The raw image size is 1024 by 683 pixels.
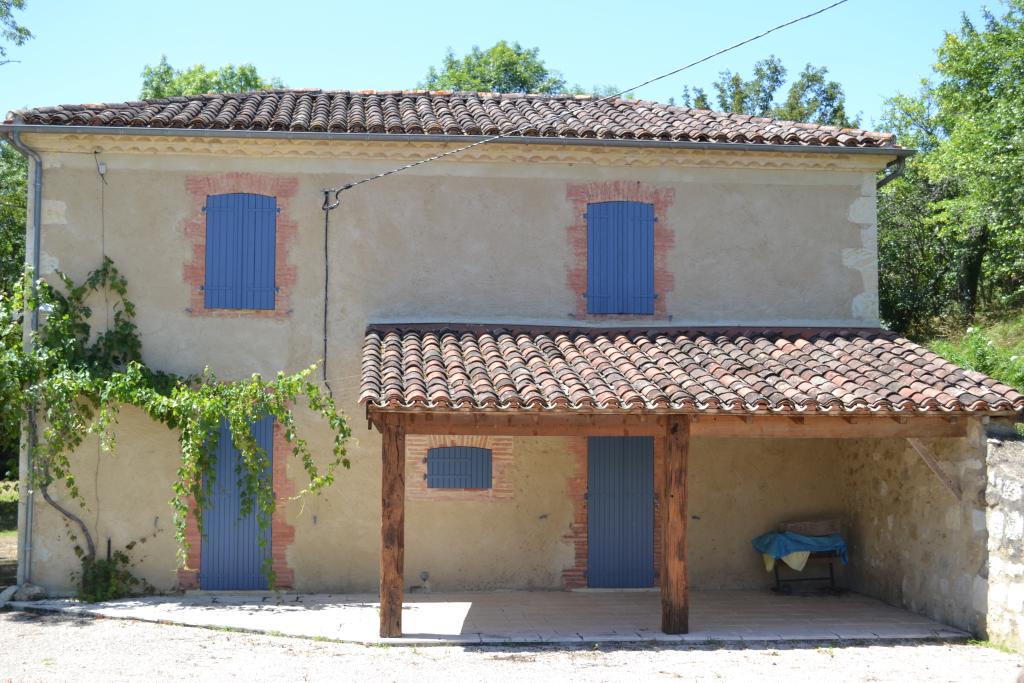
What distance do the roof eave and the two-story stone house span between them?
4 centimetres

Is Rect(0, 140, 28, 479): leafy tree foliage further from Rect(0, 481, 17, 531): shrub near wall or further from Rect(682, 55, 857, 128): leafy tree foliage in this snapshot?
Rect(682, 55, 857, 128): leafy tree foliage

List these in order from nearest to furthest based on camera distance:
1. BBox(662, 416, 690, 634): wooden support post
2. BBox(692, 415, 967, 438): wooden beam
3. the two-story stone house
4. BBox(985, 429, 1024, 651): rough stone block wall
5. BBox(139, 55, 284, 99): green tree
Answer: BBox(985, 429, 1024, 651): rough stone block wall, BBox(662, 416, 690, 634): wooden support post, BBox(692, 415, 967, 438): wooden beam, the two-story stone house, BBox(139, 55, 284, 99): green tree

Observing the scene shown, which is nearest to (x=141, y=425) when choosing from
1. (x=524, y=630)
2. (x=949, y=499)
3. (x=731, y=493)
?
(x=524, y=630)

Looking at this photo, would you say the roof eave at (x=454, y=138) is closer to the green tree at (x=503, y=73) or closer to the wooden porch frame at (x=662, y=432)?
the wooden porch frame at (x=662, y=432)

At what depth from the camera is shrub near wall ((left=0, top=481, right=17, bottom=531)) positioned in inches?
687

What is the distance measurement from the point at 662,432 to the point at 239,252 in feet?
18.4

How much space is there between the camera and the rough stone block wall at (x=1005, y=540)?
9133 mm

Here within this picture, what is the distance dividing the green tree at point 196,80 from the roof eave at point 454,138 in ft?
56.7

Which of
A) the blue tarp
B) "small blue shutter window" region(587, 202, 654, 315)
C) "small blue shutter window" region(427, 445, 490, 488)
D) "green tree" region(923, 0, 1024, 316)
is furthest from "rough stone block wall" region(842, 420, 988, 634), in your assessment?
"green tree" region(923, 0, 1024, 316)

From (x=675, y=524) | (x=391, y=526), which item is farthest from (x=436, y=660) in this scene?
(x=675, y=524)

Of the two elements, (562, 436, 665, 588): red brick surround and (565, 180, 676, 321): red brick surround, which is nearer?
(562, 436, 665, 588): red brick surround

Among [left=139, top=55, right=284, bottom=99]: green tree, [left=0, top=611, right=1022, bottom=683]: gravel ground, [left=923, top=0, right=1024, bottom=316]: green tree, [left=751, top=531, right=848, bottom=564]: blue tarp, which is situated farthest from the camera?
[left=139, top=55, right=284, bottom=99]: green tree

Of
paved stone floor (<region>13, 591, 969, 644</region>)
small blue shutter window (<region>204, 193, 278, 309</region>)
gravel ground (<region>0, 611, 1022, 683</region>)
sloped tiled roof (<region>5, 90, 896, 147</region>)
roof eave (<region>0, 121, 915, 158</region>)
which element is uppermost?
sloped tiled roof (<region>5, 90, 896, 147</region>)

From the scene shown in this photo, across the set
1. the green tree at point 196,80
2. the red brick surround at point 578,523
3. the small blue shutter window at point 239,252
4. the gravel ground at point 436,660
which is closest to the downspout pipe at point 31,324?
the gravel ground at point 436,660
